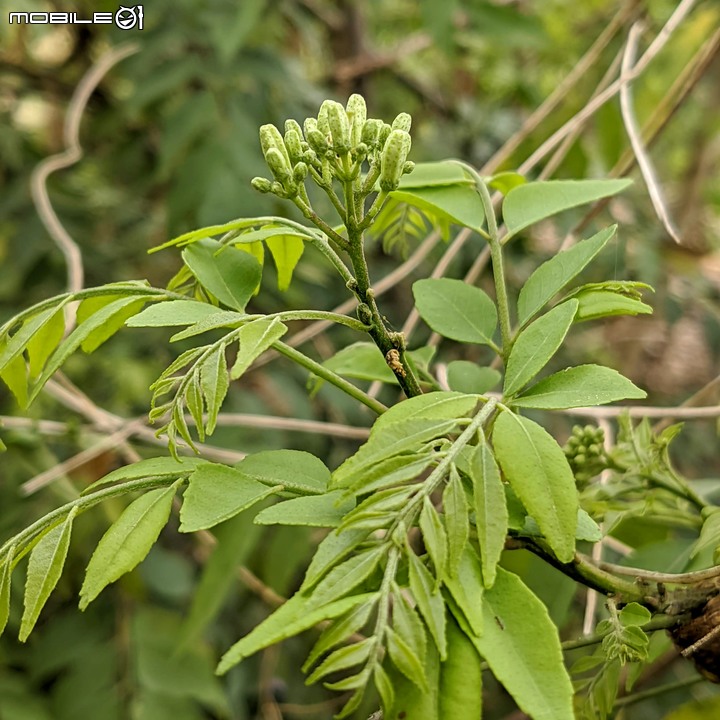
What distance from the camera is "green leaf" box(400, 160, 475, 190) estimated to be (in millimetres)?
402

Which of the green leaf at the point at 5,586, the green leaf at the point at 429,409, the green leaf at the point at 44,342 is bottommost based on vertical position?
the green leaf at the point at 5,586

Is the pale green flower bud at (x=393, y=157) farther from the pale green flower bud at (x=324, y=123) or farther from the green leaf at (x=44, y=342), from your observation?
the green leaf at (x=44, y=342)

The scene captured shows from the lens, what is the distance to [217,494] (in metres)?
0.28

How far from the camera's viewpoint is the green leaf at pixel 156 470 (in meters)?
0.30

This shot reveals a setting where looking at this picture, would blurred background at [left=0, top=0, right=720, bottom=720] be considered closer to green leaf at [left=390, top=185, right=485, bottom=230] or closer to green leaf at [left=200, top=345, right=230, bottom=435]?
green leaf at [left=390, top=185, right=485, bottom=230]

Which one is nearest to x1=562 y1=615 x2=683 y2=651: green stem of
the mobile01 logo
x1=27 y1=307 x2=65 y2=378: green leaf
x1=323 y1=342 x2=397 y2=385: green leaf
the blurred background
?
x1=323 y1=342 x2=397 y2=385: green leaf

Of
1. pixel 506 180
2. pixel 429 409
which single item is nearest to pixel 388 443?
pixel 429 409

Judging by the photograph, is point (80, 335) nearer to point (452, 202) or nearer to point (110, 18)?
point (452, 202)

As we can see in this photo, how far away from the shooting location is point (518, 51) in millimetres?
1488

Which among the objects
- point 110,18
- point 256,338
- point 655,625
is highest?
point 110,18

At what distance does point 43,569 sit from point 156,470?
0.05 m

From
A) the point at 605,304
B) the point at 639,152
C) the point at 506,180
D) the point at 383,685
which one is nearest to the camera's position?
the point at 383,685

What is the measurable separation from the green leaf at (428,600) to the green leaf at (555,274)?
0.41 ft

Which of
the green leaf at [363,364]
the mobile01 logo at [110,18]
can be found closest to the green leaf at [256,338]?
the green leaf at [363,364]
